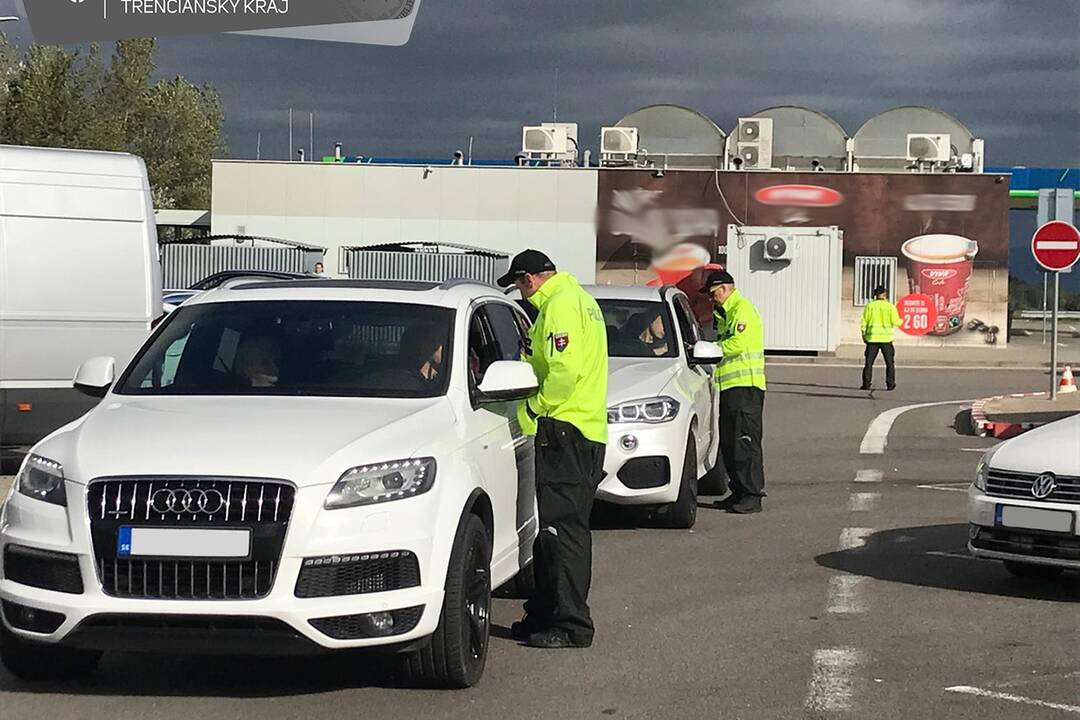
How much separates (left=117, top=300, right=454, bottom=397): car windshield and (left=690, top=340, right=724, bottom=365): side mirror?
482cm

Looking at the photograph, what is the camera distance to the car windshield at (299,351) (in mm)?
7309

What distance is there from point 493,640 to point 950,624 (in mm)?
2360

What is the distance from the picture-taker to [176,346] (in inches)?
305

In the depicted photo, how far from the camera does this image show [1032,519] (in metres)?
8.88

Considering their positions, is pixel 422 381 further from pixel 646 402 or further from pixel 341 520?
pixel 646 402

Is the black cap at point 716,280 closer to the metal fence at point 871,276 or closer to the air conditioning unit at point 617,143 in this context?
the metal fence at point 871,276

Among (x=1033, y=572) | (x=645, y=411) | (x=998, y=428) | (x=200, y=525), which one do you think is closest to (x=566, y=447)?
(x=200, y=525)

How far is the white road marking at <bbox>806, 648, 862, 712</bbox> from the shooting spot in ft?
21.7

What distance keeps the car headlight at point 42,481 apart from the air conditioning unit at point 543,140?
38.6 m

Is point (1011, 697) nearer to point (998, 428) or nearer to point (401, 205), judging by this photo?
point (998, 428)

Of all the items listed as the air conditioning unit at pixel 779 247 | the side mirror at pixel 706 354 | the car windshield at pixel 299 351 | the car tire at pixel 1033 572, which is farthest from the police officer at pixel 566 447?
the air conditioning unit at pixel 779 247

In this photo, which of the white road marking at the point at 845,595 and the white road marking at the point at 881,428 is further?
the white road marking at the point at 881,428

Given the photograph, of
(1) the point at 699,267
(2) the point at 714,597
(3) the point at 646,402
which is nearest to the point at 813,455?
(3) the point at 646,402

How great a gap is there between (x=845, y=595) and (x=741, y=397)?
3.75m
